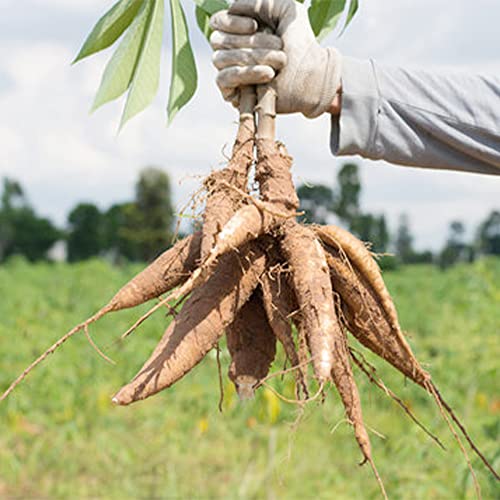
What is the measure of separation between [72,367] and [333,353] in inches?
213

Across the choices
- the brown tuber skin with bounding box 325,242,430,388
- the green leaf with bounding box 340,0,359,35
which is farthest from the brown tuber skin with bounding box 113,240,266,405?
the green leaf with bounding box 340,0,359,35

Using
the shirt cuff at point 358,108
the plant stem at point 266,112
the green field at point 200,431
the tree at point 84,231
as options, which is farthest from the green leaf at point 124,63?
the tree at point 84,231

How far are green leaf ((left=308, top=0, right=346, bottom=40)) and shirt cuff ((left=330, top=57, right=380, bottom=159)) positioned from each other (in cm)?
19

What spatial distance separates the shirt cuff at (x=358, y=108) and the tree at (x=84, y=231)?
142 feet

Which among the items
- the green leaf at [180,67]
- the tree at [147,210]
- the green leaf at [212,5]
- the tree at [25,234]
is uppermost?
the green leaf at [212,5]

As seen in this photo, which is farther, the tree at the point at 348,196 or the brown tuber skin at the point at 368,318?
the tree at the point at 348,196

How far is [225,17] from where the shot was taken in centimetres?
155

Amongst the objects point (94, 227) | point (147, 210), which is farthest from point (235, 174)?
point (94, 227)

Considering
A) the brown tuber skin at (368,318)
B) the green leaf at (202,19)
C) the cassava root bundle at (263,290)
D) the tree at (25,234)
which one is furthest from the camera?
the tree at (25,234)

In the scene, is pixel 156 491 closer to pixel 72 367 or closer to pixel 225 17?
pixel 72 367

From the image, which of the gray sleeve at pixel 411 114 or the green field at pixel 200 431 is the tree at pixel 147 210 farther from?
the gray sleeve at pixel 411 114

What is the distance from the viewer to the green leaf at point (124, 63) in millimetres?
1736

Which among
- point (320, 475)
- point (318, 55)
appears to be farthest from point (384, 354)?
point (320, 475)

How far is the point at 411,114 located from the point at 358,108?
129 millimetres
